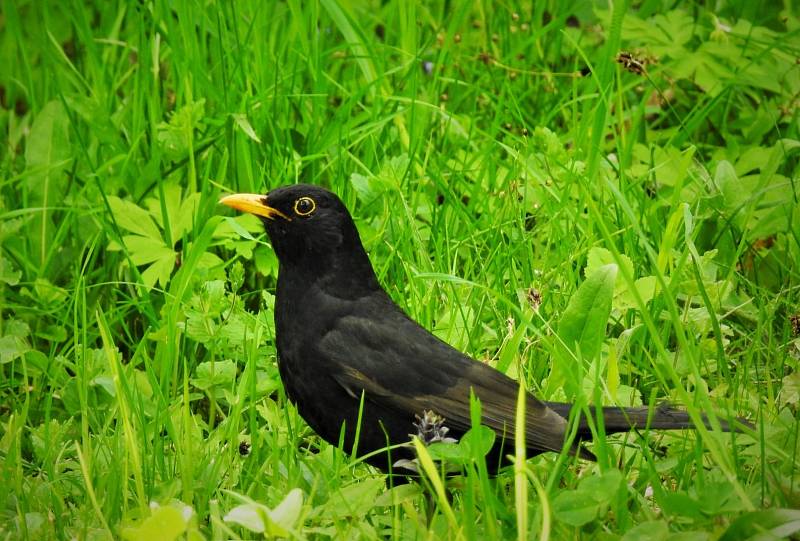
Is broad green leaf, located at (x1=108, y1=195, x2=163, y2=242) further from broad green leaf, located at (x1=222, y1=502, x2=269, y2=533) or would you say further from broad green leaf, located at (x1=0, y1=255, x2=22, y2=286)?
broad green leaf, located at (x1=222, y1=502, x2=269, y2=533)

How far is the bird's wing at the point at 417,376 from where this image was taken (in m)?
3.33

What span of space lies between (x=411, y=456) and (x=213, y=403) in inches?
33.0

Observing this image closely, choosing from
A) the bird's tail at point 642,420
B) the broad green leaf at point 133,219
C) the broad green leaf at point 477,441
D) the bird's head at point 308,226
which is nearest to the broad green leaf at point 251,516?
the broad green leaf at point 477,441

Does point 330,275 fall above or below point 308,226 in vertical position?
below

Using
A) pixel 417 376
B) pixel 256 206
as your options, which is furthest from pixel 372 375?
pixel 256 206

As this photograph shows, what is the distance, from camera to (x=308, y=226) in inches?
142

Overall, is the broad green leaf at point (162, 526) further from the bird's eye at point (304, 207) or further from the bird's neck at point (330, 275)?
the bird's eye at point (304, 207)

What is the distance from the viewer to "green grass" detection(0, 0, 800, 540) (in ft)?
10.2

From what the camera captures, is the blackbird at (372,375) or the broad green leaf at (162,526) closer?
the broad green leaf at (162,526)

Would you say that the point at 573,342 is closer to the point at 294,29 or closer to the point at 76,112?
the point at 294,29

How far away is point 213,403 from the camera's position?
153 inches

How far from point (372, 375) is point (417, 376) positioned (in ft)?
0.44

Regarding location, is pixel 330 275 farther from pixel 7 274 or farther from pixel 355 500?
pixel 7 274

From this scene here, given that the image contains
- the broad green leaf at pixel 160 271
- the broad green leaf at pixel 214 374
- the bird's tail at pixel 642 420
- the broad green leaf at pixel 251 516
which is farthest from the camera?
the broad green leaf at pixel 160 271
